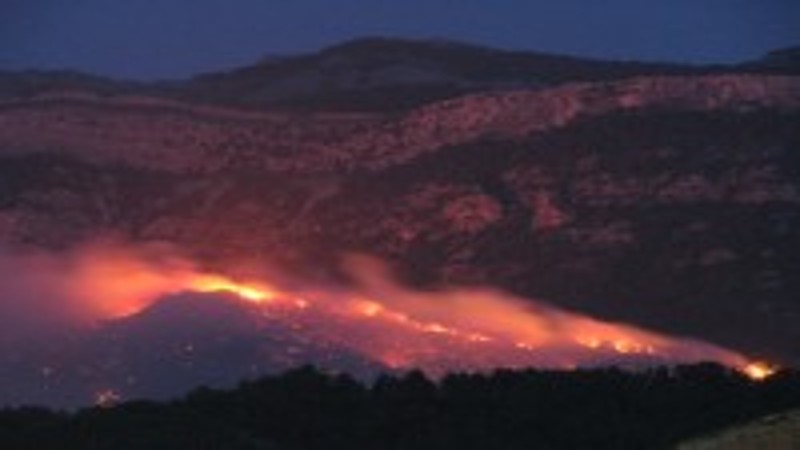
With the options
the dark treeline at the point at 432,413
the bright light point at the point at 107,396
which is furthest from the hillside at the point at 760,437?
the bright light point at the point at 107,396

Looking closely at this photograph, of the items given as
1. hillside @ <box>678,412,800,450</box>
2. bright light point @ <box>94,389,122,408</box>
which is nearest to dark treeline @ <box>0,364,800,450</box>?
hillside @ <box>678,412,800,450</box>

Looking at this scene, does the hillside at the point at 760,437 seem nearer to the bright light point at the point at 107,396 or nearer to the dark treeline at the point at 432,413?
the dark treeline at the point at 432,413

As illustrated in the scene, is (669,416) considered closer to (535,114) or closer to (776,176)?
(776,176)

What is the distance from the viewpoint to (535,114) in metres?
79.1

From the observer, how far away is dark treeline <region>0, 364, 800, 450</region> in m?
28.0

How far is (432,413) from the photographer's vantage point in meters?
30.2

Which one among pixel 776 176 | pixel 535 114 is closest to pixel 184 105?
pixel 535 114

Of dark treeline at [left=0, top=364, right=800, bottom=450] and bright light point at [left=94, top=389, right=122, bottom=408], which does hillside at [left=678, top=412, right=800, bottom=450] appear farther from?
bright light point at [left=94, top=389, right=122, bottom=408]

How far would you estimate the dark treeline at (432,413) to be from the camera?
28.0 metres

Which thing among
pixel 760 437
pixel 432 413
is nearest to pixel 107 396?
pixel 432 413

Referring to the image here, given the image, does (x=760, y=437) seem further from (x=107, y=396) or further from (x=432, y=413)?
(x=107, y=396)

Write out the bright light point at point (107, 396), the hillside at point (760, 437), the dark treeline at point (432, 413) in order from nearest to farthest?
1. the hillside at point (760, 437)
2. the dark treeline at point (432, 413)
3. the bright light point at point (107, 396)

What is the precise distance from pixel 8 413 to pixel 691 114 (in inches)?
2043

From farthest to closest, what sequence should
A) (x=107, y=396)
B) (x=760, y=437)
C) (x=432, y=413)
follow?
(x=107, y=396) < (x=432, y=413) < (x=760, y=437)
